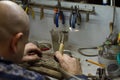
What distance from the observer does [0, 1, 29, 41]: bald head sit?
0.82m

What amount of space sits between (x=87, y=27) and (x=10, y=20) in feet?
3.66

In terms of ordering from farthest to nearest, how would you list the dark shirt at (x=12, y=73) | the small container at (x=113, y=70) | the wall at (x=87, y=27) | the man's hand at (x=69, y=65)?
the wall at (x=87, y=27), the small container at (x=113, y=70), the man's hand at (x=69, y=65), the dark shirt at (x=12, y=73)

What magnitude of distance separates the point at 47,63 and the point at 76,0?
2.32ft

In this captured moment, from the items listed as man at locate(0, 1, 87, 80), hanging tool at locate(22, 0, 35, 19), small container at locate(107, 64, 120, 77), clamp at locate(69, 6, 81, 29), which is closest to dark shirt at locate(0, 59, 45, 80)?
man at locate(0, 1, 87, 80)

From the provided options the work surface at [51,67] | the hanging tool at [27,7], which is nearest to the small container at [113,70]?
the work surface at [51,67]

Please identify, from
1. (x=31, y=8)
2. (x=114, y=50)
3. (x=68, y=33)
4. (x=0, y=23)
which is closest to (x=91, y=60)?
(x=114, y=50)

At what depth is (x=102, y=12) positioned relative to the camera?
1.78 metres

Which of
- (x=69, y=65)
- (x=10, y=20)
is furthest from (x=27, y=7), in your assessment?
(x=10, y=20)

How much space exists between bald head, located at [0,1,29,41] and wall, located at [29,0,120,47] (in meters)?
1.02

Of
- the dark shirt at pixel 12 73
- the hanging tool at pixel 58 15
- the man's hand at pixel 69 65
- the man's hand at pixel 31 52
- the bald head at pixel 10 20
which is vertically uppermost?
the bald head at pixel 10 20

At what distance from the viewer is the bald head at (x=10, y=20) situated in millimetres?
815

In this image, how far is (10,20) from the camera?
82 centimetres

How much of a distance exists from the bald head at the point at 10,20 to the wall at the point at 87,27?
1.02 metres

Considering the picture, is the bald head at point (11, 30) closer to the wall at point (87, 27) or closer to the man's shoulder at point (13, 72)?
the man's shoulder at point (13, 72)
